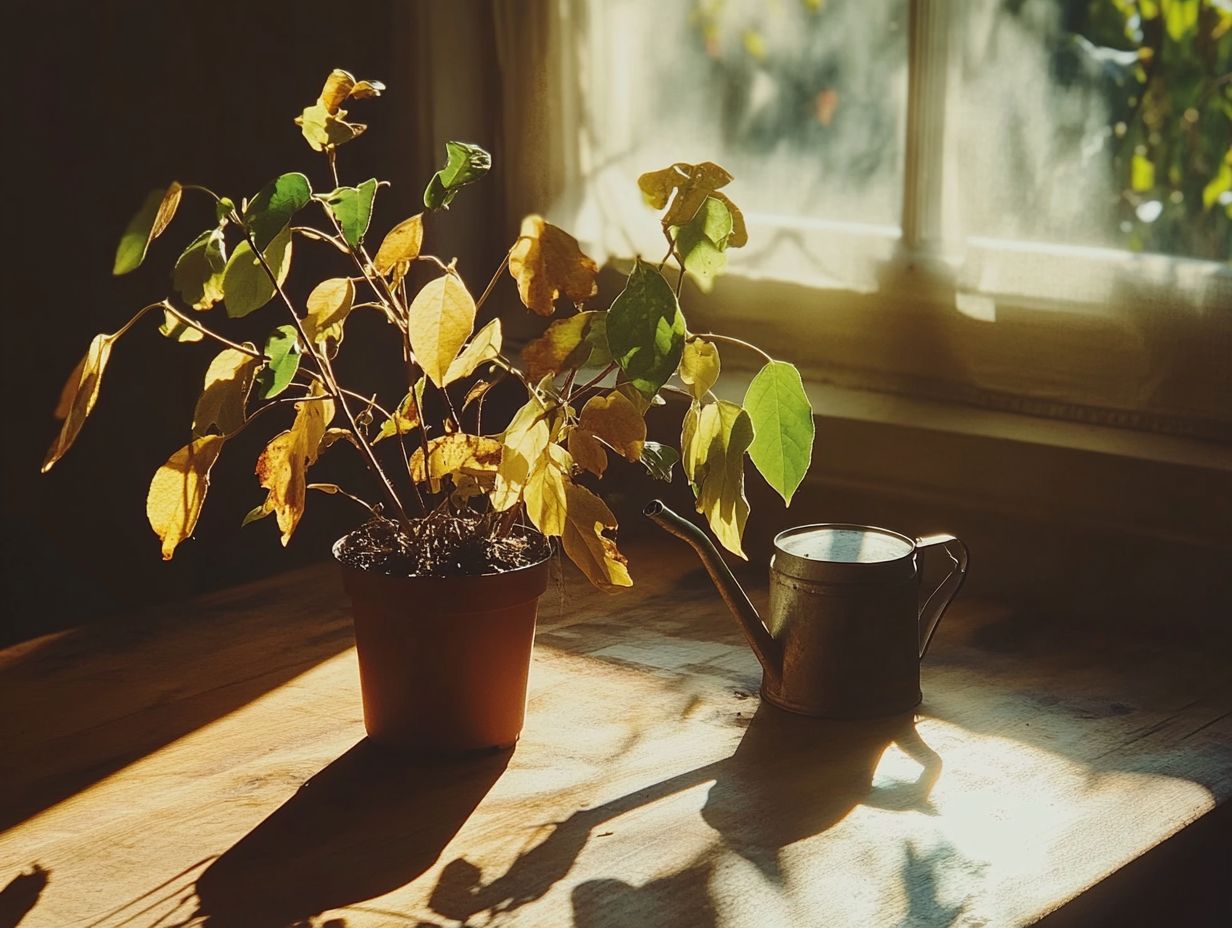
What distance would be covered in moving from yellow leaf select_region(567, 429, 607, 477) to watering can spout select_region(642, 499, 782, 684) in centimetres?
16

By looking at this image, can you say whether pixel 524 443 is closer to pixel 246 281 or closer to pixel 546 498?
pixel 546 498

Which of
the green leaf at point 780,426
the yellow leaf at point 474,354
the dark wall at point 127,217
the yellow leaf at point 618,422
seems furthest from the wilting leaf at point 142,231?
the dark wall at point 127,217

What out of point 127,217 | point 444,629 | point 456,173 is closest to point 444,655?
point 444,629

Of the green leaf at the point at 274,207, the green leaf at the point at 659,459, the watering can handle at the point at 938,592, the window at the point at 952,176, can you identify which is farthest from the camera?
the window at the point at 952,176

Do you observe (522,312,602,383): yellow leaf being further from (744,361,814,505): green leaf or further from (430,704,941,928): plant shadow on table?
(430,704,941,928): plant shadow on table

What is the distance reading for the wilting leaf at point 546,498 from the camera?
1088mm

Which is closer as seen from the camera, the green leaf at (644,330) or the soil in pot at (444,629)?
the green leaf at (644,330)

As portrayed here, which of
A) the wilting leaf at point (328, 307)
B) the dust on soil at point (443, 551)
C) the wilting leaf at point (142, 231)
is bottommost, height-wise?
the dust on soil at point (443, 551)

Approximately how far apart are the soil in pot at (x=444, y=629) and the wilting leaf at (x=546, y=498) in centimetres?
10

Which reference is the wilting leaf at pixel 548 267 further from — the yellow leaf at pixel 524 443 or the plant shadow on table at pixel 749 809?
the plant shadow on table at pixel 749 809

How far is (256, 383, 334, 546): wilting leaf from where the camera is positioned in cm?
112

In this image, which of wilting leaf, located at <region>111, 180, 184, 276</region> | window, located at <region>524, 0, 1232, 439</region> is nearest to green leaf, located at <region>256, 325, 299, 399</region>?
wilting leaf, located at <region>111, 180, 184, 276</region>

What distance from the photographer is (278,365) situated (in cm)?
107

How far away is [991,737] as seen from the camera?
1275 mm
